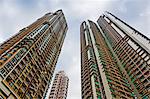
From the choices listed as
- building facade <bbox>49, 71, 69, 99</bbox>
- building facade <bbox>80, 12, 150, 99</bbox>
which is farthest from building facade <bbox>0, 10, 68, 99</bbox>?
building facade <bbox>49, 71, 69, 99</bbox>

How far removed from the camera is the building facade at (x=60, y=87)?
77869 millimetres

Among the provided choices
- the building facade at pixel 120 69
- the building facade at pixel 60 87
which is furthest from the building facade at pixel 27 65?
the building facade at pixel 60 87

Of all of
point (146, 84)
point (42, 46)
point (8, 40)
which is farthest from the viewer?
point (42, 46)

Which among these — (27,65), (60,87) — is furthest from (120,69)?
(60,87)

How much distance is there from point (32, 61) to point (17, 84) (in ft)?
27.6

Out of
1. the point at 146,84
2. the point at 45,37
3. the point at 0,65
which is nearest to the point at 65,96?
the point at 45,37

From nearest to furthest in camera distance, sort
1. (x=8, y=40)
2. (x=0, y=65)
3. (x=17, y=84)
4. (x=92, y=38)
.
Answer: (x=0, y=65)
(x=17, y=84)
(x=8, y=40)
(x=92, y=38)

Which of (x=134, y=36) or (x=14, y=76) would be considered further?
(x=134, y=36)

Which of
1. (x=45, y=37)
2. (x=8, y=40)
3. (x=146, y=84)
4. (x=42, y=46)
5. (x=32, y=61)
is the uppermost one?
(x=45, y=37)

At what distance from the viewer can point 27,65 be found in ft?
140

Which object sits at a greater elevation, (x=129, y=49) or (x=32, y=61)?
(x=129, y=49)

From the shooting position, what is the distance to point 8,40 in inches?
1921

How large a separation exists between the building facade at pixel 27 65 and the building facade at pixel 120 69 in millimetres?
9970

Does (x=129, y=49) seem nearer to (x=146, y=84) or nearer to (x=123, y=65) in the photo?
(x=123, y=65)
